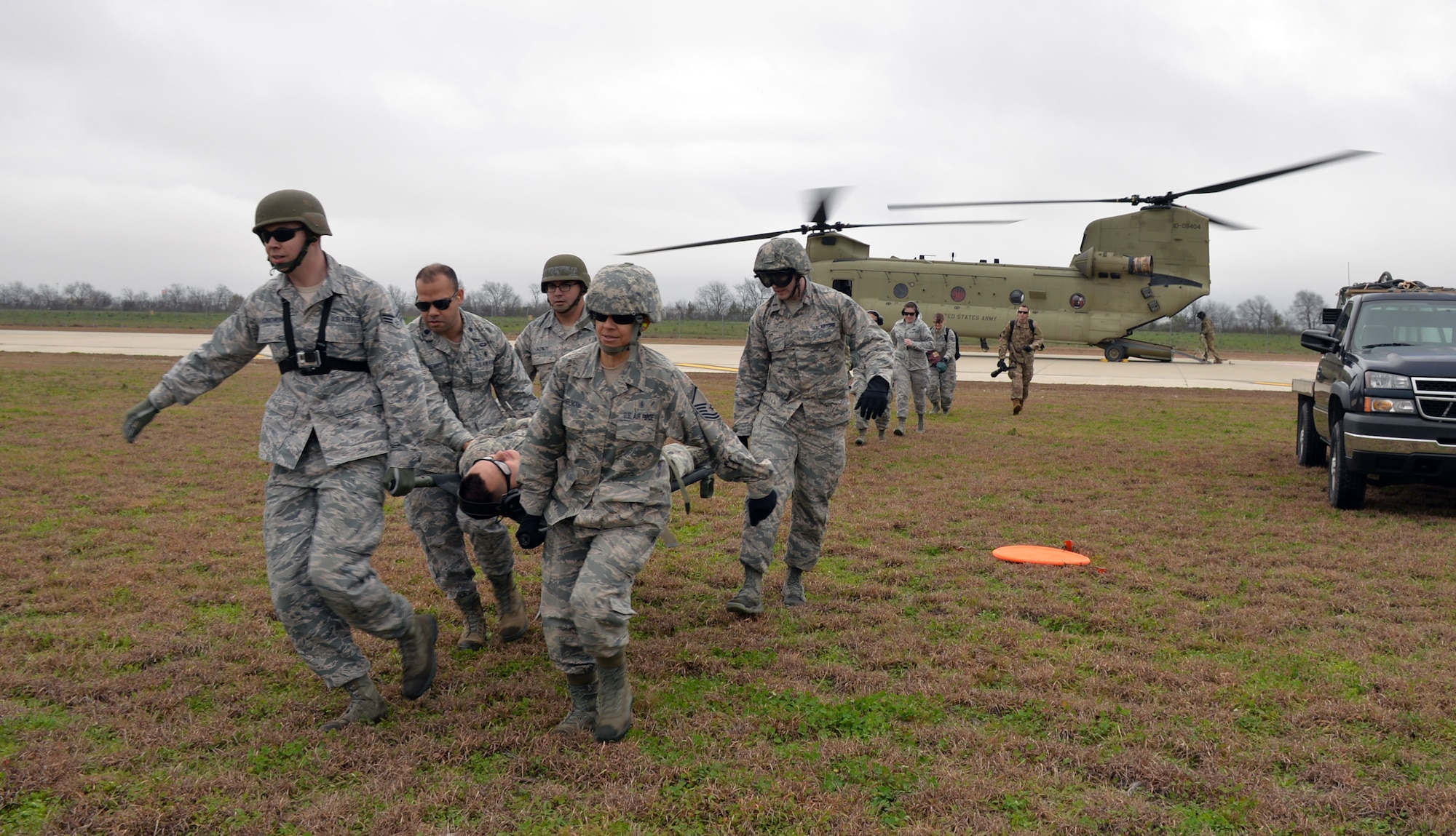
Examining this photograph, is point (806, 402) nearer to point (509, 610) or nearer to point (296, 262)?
point (509, 610)

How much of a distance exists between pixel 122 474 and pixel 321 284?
8.39 metres

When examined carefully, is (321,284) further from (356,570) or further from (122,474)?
(122,474)

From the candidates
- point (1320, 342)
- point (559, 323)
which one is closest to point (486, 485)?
point (559, 323)

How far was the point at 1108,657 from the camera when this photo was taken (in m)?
5.38

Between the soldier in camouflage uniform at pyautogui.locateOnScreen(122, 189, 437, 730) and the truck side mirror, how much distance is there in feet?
30.3

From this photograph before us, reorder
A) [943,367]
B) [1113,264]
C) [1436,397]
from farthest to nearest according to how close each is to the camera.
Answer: [1113,264] < [943,367] < [1436,397]

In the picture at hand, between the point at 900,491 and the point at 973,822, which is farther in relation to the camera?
the point at 900,491

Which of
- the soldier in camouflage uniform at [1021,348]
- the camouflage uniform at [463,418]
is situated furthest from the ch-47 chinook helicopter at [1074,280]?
the camouflage uniform at [463,418]

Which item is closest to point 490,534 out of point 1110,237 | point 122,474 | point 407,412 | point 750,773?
point 407,412

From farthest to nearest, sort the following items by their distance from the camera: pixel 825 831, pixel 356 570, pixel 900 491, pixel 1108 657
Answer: pixel 900 491, pixel 1108 657, pixel 356 570, pixel 825 831

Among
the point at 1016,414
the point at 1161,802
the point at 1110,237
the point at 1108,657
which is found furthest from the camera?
the point at 1110,237

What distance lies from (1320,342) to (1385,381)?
1.23m

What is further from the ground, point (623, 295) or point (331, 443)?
point (623, 295)

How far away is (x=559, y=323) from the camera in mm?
6344
